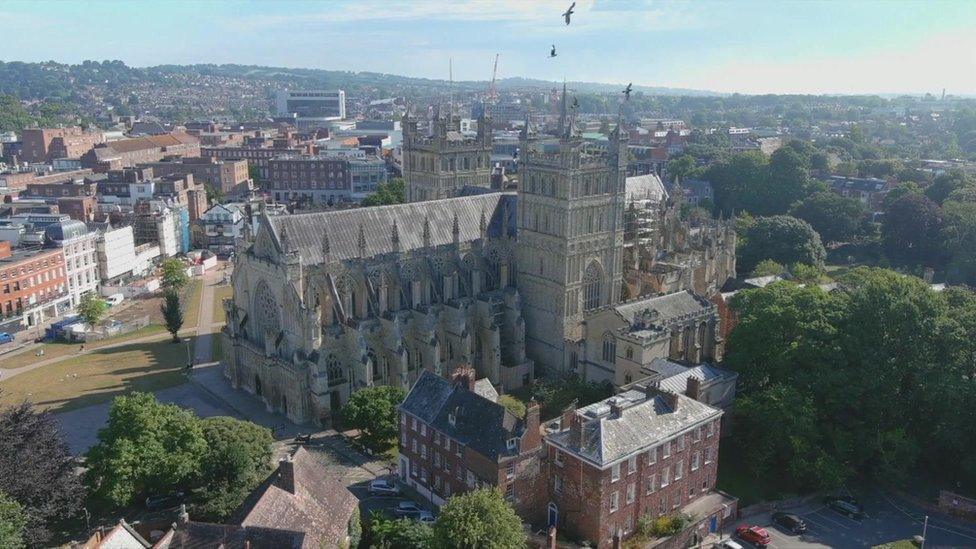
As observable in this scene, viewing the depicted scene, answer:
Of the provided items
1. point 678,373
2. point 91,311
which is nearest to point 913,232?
point 678,373

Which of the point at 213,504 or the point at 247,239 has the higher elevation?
the point at 247,239

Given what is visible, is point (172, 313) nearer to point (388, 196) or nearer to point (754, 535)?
point (388, 196)

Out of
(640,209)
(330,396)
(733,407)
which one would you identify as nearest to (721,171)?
(640,209)

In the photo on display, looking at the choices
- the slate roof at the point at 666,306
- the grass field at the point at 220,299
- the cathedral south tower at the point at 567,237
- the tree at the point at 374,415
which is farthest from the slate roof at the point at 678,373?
the grass field at the point at 220,299

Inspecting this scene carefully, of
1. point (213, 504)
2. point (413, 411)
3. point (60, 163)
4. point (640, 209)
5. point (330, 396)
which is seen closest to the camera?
point (213, 504)

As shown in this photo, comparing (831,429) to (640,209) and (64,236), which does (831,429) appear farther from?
(64,236)

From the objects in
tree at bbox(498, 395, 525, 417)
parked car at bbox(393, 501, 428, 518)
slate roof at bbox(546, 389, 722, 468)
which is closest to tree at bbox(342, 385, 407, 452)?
parked car at bbox(393, 501, 428, 518)

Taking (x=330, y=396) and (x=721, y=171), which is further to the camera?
(x=721, y=171)
